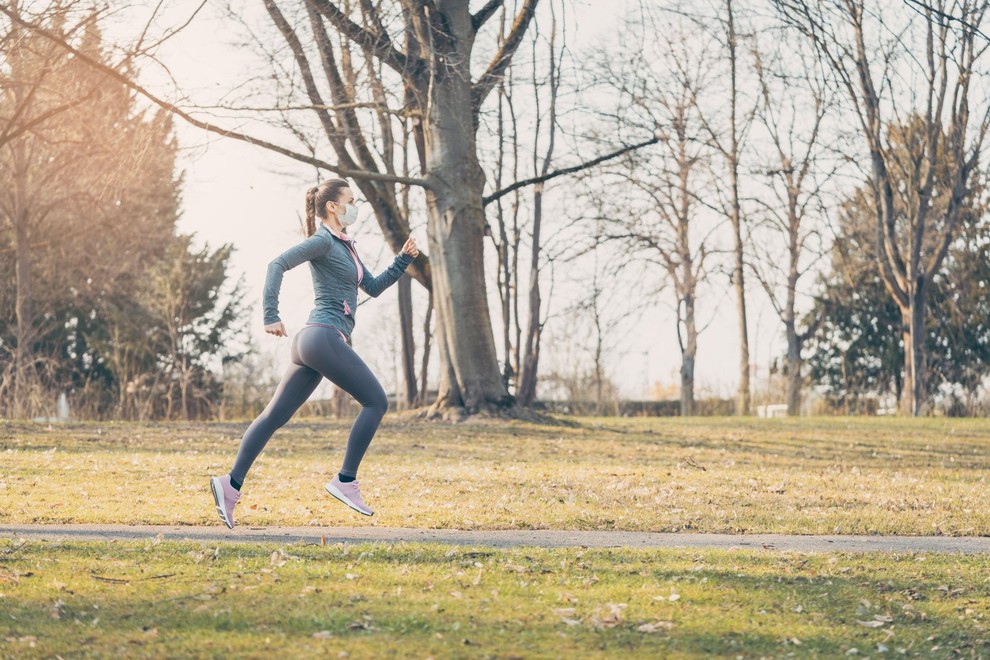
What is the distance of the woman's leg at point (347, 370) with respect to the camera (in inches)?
310

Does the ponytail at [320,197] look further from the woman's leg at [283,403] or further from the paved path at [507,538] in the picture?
the paved path at [507,538]

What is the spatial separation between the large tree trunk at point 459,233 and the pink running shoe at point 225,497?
1153 centimetres

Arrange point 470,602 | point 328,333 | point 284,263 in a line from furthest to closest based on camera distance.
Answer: point 328,333 < point 284,263 < point 470,602

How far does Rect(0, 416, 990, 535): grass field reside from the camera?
10.0 meters

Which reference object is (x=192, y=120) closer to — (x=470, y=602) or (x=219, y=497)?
(x=219, y=497)

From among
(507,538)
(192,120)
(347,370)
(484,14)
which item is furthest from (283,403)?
(484,14)

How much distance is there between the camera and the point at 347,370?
7.95 meters

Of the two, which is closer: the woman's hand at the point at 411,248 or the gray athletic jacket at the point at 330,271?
the gray athletic jacket at the point at 330,271

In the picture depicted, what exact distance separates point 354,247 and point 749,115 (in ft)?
96.8

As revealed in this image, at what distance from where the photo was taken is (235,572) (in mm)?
6742

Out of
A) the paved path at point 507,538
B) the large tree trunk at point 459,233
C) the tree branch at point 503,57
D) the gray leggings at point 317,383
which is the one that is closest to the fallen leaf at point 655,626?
the paved path at point 507,538

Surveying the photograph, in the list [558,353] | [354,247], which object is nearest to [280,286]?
[354,247]

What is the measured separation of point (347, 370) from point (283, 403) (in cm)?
56

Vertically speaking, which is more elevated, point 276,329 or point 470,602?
point 276,329
